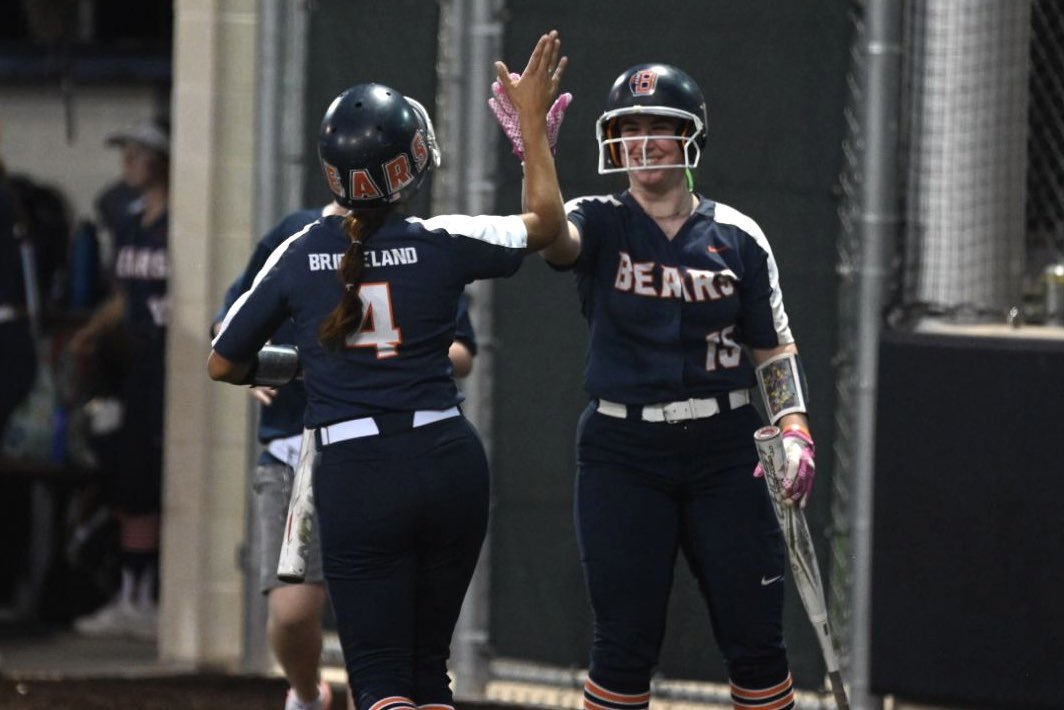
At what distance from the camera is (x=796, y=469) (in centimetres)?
542

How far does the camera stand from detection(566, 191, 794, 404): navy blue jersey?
5520 millimetres

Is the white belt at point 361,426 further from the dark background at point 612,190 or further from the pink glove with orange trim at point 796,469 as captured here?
the dark background at point 612,190

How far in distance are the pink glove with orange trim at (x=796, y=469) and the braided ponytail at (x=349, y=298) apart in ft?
4.27

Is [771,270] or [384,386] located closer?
[384,386]

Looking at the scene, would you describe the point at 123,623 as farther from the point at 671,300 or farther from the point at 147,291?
the point at 671,300

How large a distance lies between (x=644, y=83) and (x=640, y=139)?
155mm

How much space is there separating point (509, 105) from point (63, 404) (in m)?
5.73

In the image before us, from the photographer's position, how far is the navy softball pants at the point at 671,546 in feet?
18.0

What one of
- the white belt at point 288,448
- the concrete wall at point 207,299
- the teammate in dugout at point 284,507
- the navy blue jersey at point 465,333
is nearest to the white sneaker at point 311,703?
the teammate in dugout at point 284,507

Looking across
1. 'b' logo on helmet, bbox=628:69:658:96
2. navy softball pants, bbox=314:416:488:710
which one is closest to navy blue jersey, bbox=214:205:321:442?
'b' logo on helmet, bbox=628:69:658:96

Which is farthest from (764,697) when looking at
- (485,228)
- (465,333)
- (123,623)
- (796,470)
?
(123,623)

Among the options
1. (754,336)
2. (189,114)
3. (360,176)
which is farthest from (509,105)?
(189,114)

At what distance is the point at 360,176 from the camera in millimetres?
4891

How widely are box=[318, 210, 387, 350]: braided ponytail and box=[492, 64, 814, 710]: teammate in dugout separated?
2.41ft
